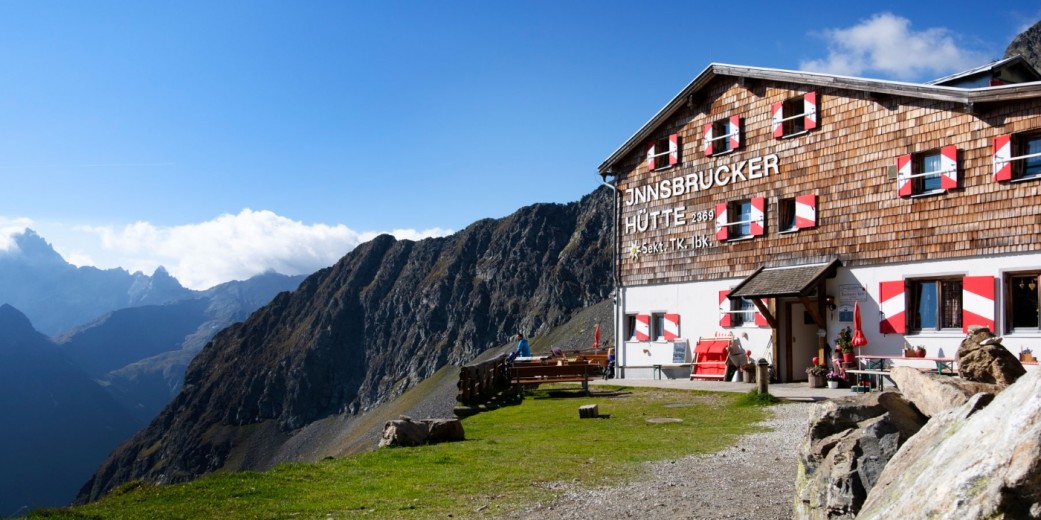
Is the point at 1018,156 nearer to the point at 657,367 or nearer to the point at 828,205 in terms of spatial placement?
the point at 828,205

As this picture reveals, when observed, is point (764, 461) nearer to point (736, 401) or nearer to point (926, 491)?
point (926, 491)

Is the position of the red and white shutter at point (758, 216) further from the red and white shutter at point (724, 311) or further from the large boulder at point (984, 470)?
the large boulder at point (984, 470)

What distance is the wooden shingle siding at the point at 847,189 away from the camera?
21000 mm

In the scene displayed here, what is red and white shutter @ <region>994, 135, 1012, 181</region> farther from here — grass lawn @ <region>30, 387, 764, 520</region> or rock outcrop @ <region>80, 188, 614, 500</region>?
rock outcrop @ <region>80, 188, 614, 500</region>

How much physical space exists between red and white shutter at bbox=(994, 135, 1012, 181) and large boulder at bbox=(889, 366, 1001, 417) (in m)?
16.0

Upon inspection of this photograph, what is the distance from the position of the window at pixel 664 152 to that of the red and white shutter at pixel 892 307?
30.9ft

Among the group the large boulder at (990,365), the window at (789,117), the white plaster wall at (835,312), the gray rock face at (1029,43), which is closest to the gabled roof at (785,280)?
the white plaster wall at (835,312)

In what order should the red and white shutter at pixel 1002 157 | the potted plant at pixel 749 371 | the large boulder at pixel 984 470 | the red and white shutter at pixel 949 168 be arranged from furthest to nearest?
the potted plant at pixel 749 371, the red and white shutter at pixel 949 168, the red and white shutter at pixel 1002 157, the large boulder at pixel 984 470

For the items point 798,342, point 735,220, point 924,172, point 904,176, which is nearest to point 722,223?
point 735,220

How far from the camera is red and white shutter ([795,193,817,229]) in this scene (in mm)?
25312

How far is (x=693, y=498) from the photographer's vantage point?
9.00 meters

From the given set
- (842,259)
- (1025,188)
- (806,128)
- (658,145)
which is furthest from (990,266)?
(658,145)

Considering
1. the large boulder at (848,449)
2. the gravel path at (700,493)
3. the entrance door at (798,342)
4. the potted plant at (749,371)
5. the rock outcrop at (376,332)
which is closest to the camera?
the large boulder at (848,449)

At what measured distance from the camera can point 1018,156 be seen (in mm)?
20500
